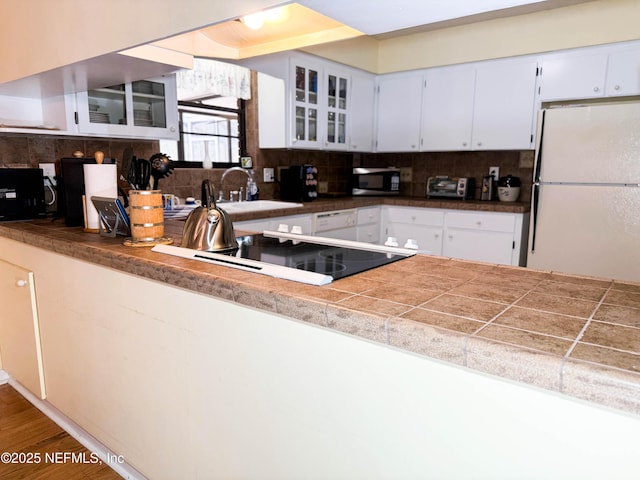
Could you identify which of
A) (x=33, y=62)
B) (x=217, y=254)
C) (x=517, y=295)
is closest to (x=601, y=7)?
(x=517, y=295)

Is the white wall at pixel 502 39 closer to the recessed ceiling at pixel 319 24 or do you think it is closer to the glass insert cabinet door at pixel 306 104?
the glass insert cabinet door at pixel 306 104

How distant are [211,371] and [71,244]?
83 cm

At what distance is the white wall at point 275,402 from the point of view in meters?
0.74

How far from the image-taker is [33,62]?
5.74ft

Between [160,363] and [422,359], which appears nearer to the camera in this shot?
[422,359]

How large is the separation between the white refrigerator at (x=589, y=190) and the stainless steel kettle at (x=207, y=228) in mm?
2489

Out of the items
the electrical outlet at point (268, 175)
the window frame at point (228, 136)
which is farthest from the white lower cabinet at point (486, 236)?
the window frame at point (228, 136)

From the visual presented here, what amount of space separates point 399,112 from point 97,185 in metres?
3.09

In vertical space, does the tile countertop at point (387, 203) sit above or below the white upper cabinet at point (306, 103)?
below

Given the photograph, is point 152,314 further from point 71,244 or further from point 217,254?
point 71,244

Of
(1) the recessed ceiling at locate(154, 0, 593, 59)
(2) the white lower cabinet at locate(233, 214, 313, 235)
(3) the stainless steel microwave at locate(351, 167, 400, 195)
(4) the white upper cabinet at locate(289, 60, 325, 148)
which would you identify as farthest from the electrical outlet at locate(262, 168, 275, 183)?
(1) the recessed ceiling at locate(154, 0, 593, 59)

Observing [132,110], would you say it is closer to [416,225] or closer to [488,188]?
[416,225]

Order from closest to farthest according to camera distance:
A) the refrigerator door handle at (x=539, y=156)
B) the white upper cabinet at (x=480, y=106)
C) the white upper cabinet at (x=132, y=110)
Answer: the white upper cabinet at (x=132, y=110), the refrigerator door handle at (x=539, y=156), the white upper cabinet at (x=480, y=106)

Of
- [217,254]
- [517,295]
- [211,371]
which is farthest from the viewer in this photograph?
[217,254]
